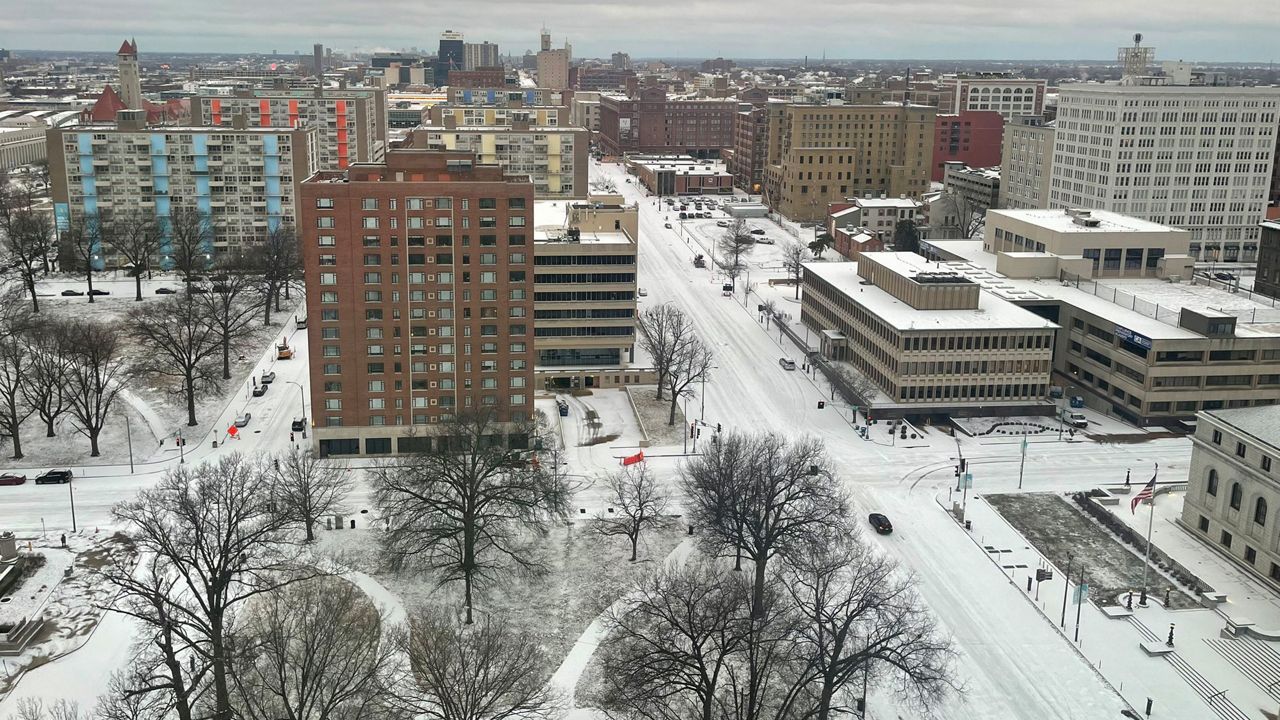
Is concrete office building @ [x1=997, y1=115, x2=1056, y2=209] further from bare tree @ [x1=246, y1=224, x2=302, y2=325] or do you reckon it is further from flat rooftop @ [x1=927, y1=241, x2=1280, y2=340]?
bare tree @ [x1=246, y1=224, x2=302, y2=325]

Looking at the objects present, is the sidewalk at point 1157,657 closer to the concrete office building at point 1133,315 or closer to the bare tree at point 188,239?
the concrete office building at point 1133,315

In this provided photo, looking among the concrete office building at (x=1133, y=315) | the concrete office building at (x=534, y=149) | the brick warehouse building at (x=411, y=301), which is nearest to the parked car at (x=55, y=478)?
the brick warehouse building at (x=411, y=301)

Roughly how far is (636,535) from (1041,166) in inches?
5335

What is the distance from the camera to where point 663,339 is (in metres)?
101

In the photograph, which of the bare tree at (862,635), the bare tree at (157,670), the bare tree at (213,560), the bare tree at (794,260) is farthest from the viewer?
the bare tree at (794,260)

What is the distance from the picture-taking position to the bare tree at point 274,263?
128750mm

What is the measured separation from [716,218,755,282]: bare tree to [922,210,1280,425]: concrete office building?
33060mm

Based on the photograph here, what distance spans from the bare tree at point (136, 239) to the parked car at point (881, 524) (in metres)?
101

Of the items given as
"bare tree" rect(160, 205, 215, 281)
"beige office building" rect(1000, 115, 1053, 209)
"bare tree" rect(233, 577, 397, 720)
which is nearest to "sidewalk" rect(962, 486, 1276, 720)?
"bare tree" rect(233, 577, 397, 720)

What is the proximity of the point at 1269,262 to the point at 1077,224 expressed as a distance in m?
30.4

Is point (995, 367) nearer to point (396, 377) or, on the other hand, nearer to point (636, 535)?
point (636, 535)

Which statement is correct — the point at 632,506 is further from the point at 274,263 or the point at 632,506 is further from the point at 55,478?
the point at 274,263

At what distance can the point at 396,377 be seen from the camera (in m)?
85.1

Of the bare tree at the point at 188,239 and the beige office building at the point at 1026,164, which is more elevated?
the beige office building at the point at 1026,164
